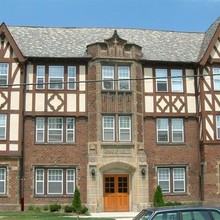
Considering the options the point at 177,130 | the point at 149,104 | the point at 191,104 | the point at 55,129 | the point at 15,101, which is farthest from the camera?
the point at 191,104

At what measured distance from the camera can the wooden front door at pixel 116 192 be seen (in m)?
31.2

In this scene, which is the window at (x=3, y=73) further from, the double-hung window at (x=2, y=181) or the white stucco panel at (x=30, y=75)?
the double-hung window at (x=2, y=181)

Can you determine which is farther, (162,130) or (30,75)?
(162,130)

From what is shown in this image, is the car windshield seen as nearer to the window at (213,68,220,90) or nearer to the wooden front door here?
the wooden front door

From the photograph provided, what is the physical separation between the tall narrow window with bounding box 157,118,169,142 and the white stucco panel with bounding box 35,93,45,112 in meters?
8.25

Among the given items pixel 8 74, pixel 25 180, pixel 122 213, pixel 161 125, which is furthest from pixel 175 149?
pixel 8 74

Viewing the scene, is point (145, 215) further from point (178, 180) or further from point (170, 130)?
point (170, 130)

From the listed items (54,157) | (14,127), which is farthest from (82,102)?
(14,127)

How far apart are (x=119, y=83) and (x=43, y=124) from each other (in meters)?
6.00

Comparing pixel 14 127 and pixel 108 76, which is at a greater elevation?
pixel 108 76

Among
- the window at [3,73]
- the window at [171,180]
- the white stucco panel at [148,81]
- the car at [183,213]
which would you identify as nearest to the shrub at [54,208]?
the window at [171,180]

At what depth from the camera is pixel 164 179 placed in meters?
32.2

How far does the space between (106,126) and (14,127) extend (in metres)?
6.23

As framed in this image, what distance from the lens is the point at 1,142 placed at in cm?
3047
